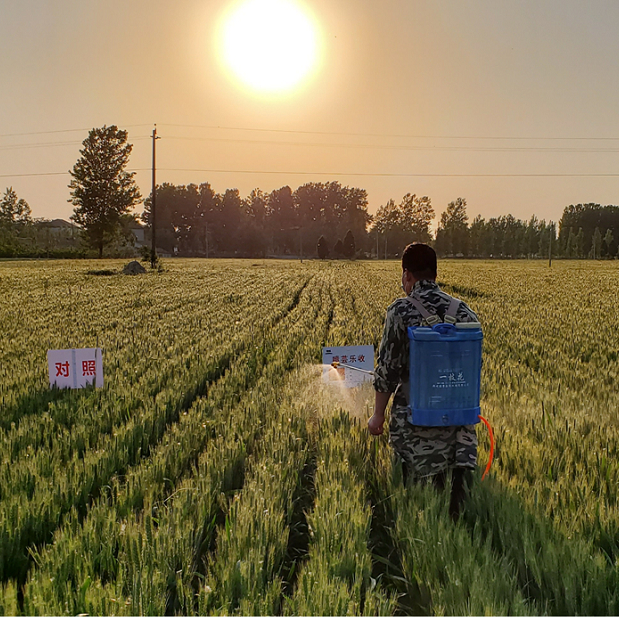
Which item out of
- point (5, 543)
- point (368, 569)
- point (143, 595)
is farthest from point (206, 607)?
point (5, 543)

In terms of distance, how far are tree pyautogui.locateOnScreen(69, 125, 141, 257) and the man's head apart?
2115 inches

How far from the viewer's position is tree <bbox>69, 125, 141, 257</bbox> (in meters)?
51.9

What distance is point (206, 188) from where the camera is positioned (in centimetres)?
12375

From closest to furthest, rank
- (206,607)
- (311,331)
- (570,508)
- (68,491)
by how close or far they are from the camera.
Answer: (206,607) < (570,508) < (68,491) < (311,331)

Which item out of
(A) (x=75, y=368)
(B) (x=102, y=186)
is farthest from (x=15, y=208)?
(A) (x=75, y=368)

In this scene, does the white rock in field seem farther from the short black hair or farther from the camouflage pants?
the camouflage pants

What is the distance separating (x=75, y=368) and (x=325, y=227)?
12661 cm

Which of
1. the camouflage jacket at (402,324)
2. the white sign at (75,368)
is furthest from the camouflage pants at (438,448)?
the white sign at (75,368)

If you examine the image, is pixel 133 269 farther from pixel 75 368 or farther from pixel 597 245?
pixel 597 245

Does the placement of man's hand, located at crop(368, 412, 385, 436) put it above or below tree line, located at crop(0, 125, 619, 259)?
below

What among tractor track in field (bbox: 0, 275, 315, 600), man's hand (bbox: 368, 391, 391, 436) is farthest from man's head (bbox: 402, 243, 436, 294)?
tractor track in field (bbox: 0, 275, 315, 600)

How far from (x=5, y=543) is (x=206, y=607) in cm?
126

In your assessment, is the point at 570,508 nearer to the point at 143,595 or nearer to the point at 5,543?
the point at 143,595

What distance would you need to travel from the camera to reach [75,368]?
5781mm
